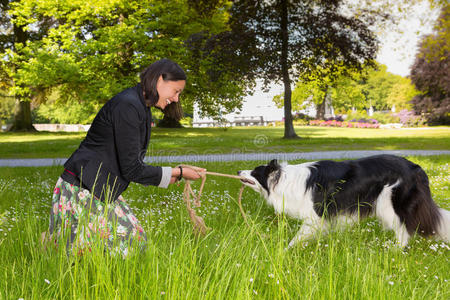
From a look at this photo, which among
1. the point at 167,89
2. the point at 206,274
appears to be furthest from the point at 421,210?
the point at 167,89

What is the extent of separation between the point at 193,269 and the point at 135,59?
19713 millimetres

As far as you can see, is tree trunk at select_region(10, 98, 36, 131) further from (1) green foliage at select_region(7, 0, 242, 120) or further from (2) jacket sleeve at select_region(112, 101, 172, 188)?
(2) jacket sleeve at select_region(112, 101, 172, 188)

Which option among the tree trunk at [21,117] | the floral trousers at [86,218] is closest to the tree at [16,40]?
the tree trunk at [21,117]

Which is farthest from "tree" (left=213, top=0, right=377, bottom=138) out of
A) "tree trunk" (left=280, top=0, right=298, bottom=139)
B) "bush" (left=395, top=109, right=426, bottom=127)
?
"bush" (left=395, top=109, right=426, bottom=127)

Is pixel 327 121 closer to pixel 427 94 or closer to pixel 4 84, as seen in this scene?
pixel 427 94

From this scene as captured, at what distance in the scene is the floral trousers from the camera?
8.70 ft

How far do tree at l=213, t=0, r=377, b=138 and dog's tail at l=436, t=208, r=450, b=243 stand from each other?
1576 cm

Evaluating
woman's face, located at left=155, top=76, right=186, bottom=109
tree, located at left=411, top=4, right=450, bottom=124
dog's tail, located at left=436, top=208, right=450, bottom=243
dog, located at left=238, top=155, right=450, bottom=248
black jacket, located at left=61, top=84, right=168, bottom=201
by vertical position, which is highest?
tree, located at left=411, top=4, right=450, bottom=124

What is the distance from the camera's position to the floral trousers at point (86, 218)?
265 cm

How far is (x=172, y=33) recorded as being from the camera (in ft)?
73.3

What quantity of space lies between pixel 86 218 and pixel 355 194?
273cm

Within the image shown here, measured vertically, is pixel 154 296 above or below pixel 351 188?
below

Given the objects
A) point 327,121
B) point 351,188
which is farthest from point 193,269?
point 327,121

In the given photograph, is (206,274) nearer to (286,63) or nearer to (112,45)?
(286,63)
